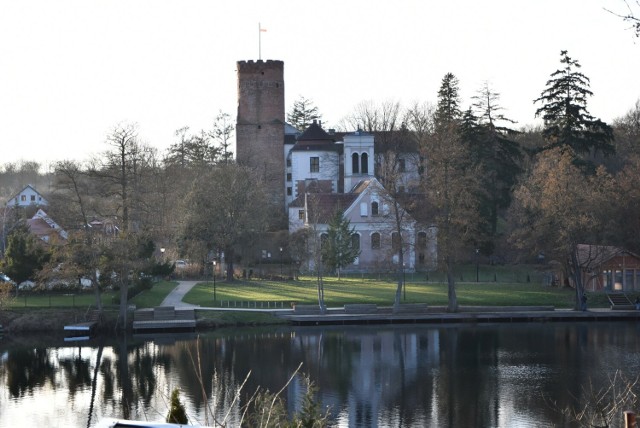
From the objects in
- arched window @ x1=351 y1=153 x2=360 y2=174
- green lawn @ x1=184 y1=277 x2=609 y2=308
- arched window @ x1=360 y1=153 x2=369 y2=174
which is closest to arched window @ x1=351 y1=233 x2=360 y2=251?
green lawn @ x1=184 y1=277 x2=609 y2=308

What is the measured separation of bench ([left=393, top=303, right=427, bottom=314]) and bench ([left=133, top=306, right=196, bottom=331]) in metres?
10.5

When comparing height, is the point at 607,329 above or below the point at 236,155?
below

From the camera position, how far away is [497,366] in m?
35.1

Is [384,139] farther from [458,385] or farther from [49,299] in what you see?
[458,385]

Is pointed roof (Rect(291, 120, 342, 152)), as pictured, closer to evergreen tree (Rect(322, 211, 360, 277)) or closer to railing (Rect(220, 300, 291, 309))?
evergreen tree (Rect(322, 211, 360, 277))

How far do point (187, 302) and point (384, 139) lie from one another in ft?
114

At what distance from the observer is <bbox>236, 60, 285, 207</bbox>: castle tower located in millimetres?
79725

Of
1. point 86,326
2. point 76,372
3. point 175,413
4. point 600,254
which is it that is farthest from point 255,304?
point 175,413

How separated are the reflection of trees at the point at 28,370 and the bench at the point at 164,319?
577 centimetres

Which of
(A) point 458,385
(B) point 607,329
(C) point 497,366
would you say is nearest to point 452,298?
(B) point 607,329

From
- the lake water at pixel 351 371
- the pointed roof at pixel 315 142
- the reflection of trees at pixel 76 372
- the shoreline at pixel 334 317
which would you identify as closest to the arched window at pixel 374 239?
the shoreline at pixel 334 317

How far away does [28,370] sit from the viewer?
35906mm

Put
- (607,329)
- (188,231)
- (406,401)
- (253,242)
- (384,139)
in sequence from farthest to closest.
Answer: (384,139)
(253,242)
(188,231)
(607,329)
(406,401)

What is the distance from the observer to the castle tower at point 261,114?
7972cm
